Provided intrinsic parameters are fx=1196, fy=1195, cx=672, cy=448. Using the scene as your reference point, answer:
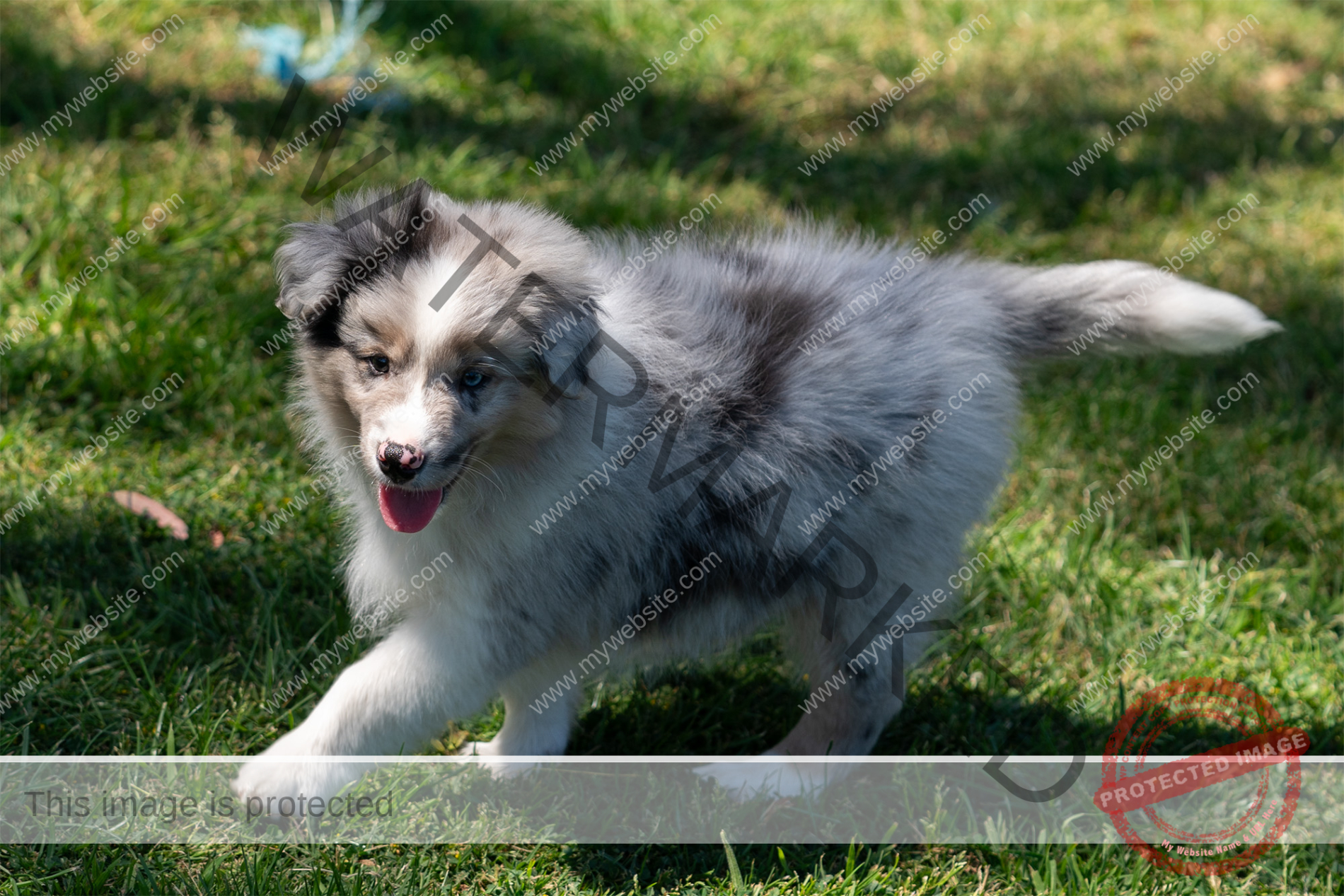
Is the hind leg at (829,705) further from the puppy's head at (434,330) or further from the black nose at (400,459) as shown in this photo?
the black nose at (400,459)

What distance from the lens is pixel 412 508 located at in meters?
2.41

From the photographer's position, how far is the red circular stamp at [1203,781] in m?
2.97

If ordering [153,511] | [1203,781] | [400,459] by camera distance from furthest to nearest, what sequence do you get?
1. [153,511]
2. [1203,781]
3. [400,459]

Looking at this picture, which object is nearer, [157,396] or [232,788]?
[232,788]

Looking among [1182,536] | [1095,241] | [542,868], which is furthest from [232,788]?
[1095,241]

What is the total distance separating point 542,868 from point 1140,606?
77.5 inches

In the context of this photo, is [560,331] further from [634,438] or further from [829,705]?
[829,705]

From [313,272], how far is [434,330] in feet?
1.04

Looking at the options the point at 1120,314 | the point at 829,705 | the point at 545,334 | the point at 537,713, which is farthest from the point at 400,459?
the point at 1120,314

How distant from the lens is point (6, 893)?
2379 millimetres

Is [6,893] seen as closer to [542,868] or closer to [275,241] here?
[542,868]

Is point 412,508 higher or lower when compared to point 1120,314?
lower

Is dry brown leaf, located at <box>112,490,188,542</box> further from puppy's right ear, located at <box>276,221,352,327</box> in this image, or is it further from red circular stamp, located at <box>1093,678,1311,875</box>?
red circular stamp, located at <box>1093,678,1311,875</box>

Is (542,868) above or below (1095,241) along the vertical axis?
below
